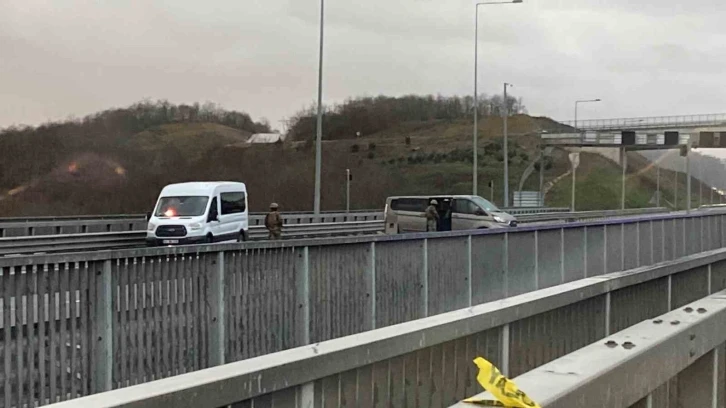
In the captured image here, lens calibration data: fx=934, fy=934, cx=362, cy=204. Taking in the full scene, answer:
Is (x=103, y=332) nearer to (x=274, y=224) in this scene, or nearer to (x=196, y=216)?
(x=274, y=224)

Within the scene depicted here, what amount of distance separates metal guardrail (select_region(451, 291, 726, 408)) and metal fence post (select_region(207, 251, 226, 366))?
13.3 feet

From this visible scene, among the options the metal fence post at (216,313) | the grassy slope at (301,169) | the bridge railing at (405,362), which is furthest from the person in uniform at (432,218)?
the grassy slope at (301,169)

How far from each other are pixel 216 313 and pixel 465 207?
28524mm

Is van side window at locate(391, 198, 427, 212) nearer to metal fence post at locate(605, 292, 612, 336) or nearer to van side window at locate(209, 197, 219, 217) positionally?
van side window at locate(209, 197, 219, 217)

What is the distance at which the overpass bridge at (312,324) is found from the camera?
4047mm

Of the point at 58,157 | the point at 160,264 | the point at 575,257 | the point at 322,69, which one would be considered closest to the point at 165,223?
the point at 322,69

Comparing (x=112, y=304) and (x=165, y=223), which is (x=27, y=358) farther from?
(x=165, y=223)

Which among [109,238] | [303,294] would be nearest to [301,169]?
[109,238]

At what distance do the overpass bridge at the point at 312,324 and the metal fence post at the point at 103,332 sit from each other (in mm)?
11

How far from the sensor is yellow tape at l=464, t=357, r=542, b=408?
311 centimetres

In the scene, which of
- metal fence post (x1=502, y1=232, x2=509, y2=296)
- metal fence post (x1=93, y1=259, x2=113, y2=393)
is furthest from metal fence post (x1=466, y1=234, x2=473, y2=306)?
metal fence post (x1=93, y1=259, x2=113, y2=393)

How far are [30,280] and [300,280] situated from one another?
11.5 feet

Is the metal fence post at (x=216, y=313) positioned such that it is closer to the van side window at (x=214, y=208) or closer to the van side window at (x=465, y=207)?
the van side window at (x=214, y=208)

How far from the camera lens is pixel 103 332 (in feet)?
23.2
